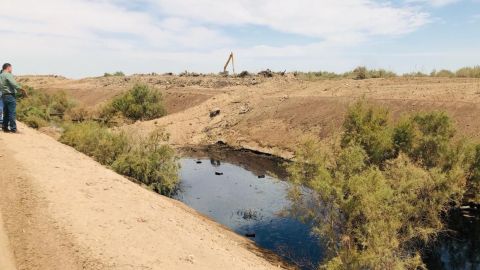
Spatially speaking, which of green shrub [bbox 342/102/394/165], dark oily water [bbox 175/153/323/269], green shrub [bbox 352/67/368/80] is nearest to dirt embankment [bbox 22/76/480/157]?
green shrub [bbox 342/102/394/165]

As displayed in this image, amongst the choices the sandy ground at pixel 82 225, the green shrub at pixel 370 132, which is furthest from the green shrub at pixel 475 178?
the sandy ground at pixel 82 225

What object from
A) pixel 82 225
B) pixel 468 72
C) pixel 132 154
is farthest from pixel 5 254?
pixel 468 72

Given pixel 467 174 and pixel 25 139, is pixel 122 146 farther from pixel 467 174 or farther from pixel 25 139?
pixel 467 174

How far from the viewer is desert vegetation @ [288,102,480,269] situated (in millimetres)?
13961

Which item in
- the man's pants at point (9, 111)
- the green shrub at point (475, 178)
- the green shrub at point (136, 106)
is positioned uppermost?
the man's pants at point (9, 111)

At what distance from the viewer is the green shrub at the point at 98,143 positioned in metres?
24.7

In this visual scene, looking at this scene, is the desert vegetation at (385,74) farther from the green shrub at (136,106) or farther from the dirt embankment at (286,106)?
the green shrub at (136,106)

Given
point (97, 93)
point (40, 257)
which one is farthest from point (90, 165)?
point (97, 93)

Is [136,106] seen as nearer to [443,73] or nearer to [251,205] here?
[251,205]

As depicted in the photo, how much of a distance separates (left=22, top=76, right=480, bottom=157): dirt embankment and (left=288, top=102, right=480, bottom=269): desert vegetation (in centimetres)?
851

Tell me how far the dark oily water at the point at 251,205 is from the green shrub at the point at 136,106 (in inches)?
797

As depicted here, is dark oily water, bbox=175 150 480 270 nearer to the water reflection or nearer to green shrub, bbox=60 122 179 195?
the water reflection

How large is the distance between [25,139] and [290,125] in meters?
29.1

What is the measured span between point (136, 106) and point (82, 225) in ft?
145
